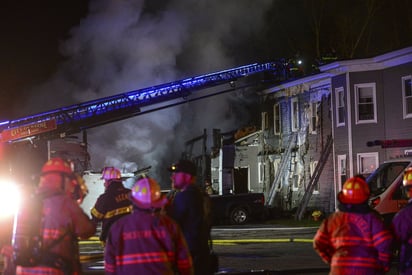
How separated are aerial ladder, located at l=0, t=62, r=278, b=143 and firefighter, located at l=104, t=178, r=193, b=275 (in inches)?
510

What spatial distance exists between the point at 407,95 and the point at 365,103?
1897mm

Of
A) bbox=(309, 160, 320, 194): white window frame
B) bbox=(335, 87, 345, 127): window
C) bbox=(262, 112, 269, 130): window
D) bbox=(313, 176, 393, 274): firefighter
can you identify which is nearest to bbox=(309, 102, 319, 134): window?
bbox=(309, 160, 320, 194): white window frame

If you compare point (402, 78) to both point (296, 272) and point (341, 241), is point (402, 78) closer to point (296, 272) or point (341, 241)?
point (296, 272)

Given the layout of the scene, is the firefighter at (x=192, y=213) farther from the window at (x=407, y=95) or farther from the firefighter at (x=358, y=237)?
the window at (x=407, y=95)

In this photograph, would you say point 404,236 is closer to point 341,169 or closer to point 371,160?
point 371,160

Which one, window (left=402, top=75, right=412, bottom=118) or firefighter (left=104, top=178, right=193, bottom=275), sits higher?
window (left=402, top=75, right=412, bottom=118)

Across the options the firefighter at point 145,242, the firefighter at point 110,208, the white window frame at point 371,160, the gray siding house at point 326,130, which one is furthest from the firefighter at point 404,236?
the white window frame at point 371,160

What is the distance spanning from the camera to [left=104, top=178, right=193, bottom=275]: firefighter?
4.87 m

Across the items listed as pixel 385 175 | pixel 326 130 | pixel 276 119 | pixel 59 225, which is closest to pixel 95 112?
pixel 385 175

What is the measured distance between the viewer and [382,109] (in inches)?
1005

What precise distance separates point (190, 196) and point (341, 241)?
167cm

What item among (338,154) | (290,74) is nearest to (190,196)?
(338,154)

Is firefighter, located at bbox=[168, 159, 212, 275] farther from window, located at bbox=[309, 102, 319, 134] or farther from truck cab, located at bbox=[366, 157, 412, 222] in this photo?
window, located at bbox=[309, 102, 319, 134]

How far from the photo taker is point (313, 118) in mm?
29469
